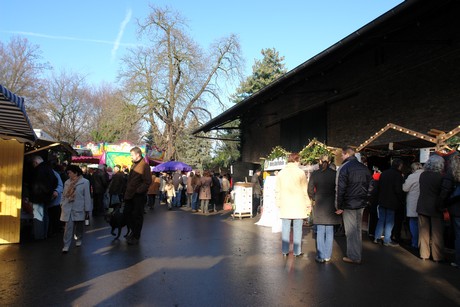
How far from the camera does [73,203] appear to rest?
7.55 meters

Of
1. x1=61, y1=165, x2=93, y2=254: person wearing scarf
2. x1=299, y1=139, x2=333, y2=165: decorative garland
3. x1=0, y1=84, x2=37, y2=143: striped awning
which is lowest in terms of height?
x1=61, y1=165, x2=93, y2=254: person wearing scarf

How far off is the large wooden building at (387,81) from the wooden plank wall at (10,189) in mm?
8073

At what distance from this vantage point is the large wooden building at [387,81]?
384 inches

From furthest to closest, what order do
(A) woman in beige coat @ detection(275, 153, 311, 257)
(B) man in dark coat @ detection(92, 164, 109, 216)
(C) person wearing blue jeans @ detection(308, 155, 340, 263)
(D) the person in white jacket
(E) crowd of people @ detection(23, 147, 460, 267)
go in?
(B) man in dark coat @ detection(92, 164, 109, 216), (D) the person in white jacket, (A) woman in beige coat @ detection(275, 153, 311, 257), (C) person wearing blue jeans @ detection(308, 155, 340, 263), (E) crowd of people @ detection(23, 147, 460, 267)

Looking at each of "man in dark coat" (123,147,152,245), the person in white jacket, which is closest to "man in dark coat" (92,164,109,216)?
"man in dark coat" (123,147,152,245)

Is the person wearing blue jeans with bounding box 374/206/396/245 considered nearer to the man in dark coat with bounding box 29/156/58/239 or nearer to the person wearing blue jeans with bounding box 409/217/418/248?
the person wearing blue jeans with bounding box 409/217/418/248

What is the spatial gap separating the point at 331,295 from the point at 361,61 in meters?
10.1

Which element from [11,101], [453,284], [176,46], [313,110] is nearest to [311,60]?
[313,110]

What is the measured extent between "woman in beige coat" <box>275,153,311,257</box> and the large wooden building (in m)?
3.87

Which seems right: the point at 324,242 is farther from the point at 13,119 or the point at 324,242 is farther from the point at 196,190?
the point at 196,190

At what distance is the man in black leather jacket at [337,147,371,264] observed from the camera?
6.50m

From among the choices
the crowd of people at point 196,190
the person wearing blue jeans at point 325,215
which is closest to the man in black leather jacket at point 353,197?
the person wearing blue jeans at point 325,215

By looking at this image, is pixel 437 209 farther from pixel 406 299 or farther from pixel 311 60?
pixel 311 60

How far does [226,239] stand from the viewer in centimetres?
922
